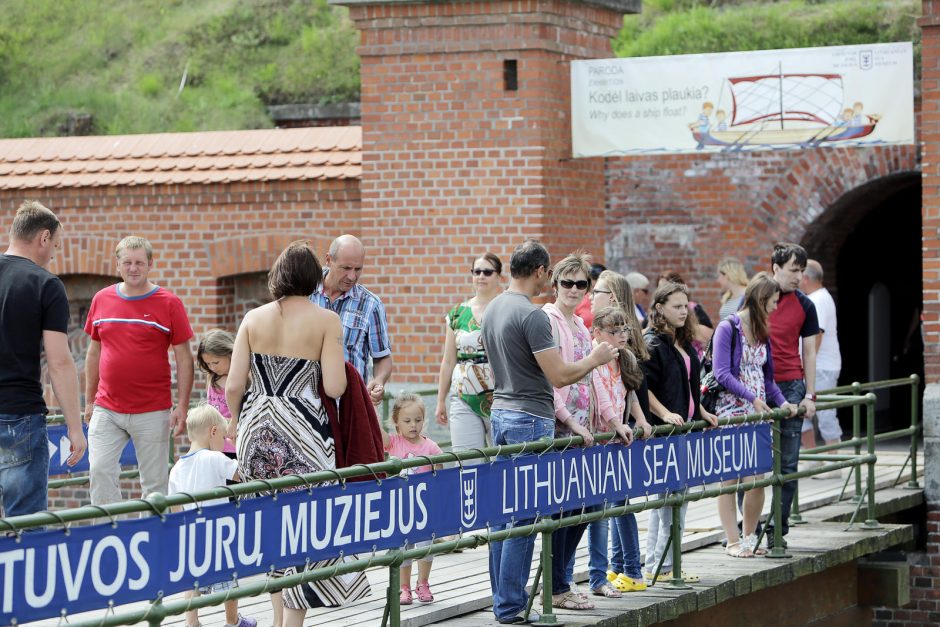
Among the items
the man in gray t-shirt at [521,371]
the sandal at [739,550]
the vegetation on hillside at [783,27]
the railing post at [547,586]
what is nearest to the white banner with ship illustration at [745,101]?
the sandal at [739,550]

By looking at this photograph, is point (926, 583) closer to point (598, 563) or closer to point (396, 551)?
point (598, 563)

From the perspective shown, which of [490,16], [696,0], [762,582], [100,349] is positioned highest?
[696,0]

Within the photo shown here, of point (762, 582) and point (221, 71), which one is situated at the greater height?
point (221, 71)

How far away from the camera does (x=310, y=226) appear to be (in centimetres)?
1334

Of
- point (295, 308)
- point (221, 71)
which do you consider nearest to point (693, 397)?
point (295, 308)

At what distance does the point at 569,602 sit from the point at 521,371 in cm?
135

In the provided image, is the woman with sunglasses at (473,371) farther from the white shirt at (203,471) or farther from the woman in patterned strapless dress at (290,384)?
the woman in patterned strapless dress at (290,384)

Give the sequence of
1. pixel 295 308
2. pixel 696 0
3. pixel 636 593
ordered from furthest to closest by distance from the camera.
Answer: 1. pixel 696 0
2. pixel 636 593
3. pixel 295 308

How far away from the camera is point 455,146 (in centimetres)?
1268

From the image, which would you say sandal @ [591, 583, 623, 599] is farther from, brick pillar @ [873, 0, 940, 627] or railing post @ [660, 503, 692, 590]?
brick pillar @ [873, 0, 940, 627]

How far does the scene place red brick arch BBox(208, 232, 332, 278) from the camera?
13445 millimetres

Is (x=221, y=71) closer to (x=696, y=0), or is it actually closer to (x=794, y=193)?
(x=696, y=0)

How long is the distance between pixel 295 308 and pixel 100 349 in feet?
7.82

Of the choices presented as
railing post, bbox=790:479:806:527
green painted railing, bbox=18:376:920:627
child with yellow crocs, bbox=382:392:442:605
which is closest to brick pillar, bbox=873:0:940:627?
green painted railing, bbox=18:376:920:627
